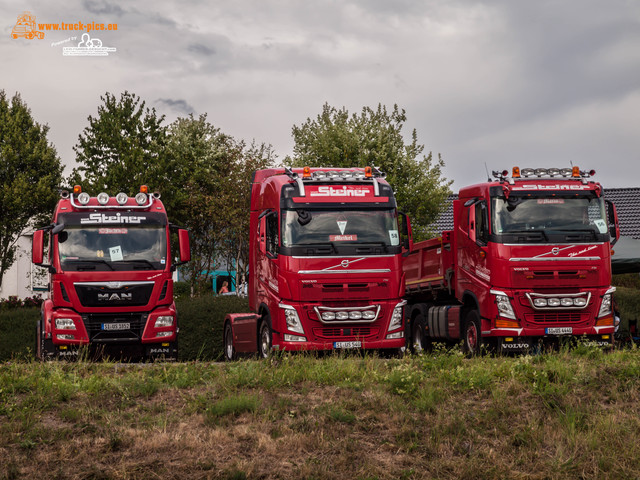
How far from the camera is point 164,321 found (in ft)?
49.2

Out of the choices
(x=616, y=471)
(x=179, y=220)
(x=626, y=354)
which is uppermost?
(x=179, y=220)

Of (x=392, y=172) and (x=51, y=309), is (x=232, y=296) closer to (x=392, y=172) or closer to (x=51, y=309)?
(x=51, y=309)

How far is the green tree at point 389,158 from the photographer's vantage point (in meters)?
31.2

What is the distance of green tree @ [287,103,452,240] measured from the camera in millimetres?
31156

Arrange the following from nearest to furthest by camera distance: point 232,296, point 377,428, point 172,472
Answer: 1. point 172,472
2. point 377,428
3. point 232,296

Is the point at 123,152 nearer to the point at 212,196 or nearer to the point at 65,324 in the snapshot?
the point at 212,196

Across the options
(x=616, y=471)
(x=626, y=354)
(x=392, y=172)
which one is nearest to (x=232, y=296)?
(x=392, y=172)

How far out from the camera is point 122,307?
14695 mm

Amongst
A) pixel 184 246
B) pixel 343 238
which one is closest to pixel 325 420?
pixel 343 238

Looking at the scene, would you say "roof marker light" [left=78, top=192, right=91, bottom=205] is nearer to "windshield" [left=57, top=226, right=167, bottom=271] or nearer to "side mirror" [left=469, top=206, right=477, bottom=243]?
"windshield" [left=57, top=226, right=167, bottom=271]

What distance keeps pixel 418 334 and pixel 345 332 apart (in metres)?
5.68

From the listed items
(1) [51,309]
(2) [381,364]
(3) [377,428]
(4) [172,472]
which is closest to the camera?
(4) [172,472]

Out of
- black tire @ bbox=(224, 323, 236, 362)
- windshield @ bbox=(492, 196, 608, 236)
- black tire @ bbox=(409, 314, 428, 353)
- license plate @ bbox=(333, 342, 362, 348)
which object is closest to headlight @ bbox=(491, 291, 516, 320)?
windshield @ bbox=(492, 196, 608, 236)

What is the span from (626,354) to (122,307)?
29.1 ft
